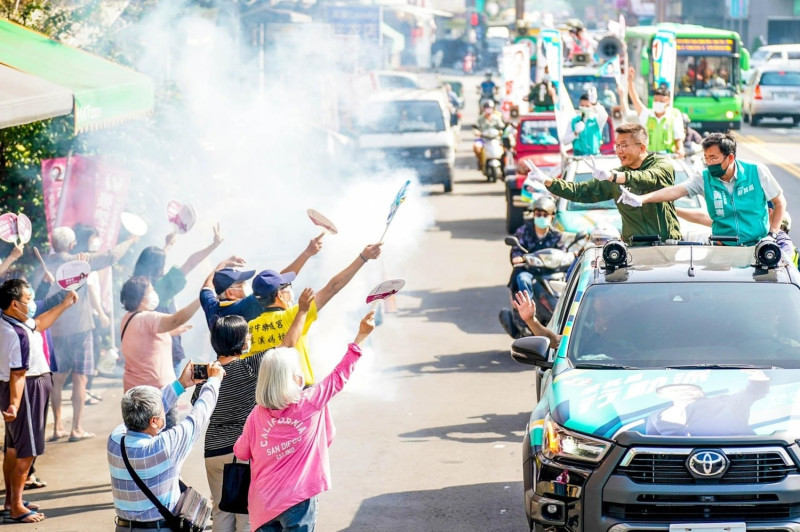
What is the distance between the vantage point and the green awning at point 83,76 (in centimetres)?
1029

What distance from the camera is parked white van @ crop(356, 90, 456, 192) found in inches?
1008

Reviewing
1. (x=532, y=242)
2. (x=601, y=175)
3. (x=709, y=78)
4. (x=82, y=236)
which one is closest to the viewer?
(x=601, y=175)

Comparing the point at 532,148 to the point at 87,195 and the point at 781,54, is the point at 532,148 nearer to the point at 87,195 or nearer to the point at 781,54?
the point at 87,195

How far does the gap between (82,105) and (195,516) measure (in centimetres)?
518

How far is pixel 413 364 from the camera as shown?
12.3 meters

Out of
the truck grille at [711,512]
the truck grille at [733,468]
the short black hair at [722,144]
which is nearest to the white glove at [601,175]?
the short black hair at [722,144]

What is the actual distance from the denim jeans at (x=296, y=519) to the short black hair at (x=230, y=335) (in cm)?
91

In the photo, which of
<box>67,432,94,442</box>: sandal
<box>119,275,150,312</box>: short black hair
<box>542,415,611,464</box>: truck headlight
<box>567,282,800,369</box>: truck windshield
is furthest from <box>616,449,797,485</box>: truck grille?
<box>67,432,94,442</box>: sandal

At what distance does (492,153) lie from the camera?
27844mm

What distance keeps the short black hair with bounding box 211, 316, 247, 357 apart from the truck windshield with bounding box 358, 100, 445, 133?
65.1 feet

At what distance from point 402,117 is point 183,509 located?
21.0 m

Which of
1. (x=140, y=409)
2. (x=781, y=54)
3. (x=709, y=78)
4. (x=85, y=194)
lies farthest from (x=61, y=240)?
(x=781, y=54)

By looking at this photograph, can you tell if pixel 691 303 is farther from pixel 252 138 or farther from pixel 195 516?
pixel 252 138

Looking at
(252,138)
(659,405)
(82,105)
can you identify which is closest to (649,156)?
(659,405)
